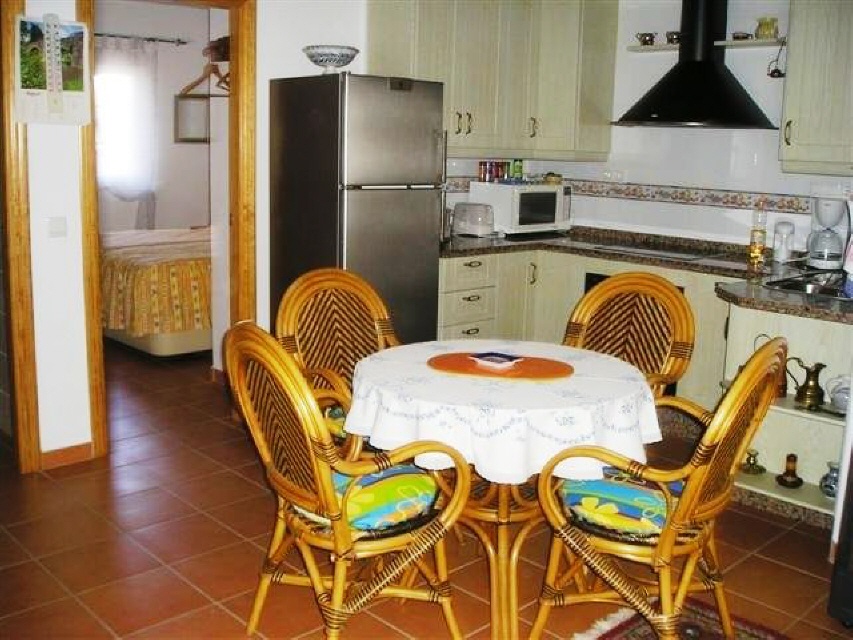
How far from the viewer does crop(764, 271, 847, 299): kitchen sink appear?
144 inches

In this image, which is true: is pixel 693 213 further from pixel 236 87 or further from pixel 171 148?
pixel 171 148

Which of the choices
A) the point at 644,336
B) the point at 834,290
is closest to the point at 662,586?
the point at 644,336

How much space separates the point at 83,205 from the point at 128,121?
5.02 m

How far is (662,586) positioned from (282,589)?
122 centimetres

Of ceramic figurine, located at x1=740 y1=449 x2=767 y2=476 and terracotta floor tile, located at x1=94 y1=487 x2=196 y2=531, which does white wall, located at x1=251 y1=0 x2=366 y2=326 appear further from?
ceramic figurine, located at x1=740 y1=449 x2=767 y2=476

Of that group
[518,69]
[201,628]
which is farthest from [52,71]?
[518,69]

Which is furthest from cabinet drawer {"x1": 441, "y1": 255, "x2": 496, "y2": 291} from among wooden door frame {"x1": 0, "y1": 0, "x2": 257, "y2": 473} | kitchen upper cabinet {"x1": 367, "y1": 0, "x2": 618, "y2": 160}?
wooden door frame {"x1": 0, "y1": 0, "x2": 257, "y2": 473}

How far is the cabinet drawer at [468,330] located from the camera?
470 cm

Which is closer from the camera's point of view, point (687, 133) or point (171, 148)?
point (687, 133)

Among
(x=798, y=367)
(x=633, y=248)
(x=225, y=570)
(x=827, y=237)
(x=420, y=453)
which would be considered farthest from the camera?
(x=633, y=248)

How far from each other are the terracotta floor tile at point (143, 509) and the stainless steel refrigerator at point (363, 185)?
123cm

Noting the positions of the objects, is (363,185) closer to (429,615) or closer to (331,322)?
(331,322)

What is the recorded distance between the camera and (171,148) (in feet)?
28.5

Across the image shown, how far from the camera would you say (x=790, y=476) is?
11.8ft
